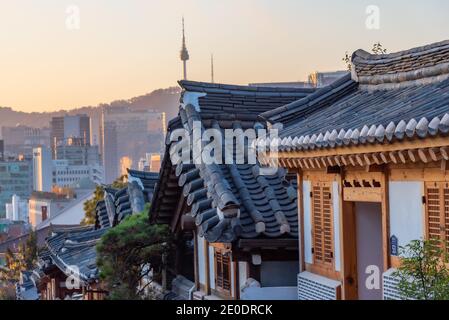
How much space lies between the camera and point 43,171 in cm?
18762

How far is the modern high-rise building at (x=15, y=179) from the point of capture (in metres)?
176

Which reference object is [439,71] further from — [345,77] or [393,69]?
[345,77]

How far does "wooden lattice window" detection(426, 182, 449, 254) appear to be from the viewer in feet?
34.2

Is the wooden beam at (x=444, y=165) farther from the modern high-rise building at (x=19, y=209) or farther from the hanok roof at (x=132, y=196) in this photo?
the modern high-rise building at (x=19, y=209)

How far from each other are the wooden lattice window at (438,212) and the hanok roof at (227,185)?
13.4 feet

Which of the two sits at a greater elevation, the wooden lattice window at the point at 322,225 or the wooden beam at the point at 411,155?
the wooden beam at the point at 411,155

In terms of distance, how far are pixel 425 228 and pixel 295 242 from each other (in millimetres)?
4113

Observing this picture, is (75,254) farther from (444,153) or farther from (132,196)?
(444,153)

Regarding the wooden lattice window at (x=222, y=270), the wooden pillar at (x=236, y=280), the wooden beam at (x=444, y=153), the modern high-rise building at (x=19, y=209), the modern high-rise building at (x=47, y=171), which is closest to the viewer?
the wooden beam at (x=444, y=153)

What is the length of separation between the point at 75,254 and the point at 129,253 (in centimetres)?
764

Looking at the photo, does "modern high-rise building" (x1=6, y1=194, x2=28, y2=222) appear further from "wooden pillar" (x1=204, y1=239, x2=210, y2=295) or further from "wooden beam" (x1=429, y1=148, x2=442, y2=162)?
"wooden beam" (x1=429, y1=148, x2=442, y2=162)

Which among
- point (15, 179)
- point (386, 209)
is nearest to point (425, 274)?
point (386, 209)

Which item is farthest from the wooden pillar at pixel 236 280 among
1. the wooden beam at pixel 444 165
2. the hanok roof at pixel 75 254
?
the wooden beam at pixel 444 165

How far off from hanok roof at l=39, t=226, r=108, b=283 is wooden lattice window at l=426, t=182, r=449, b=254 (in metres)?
10.2
